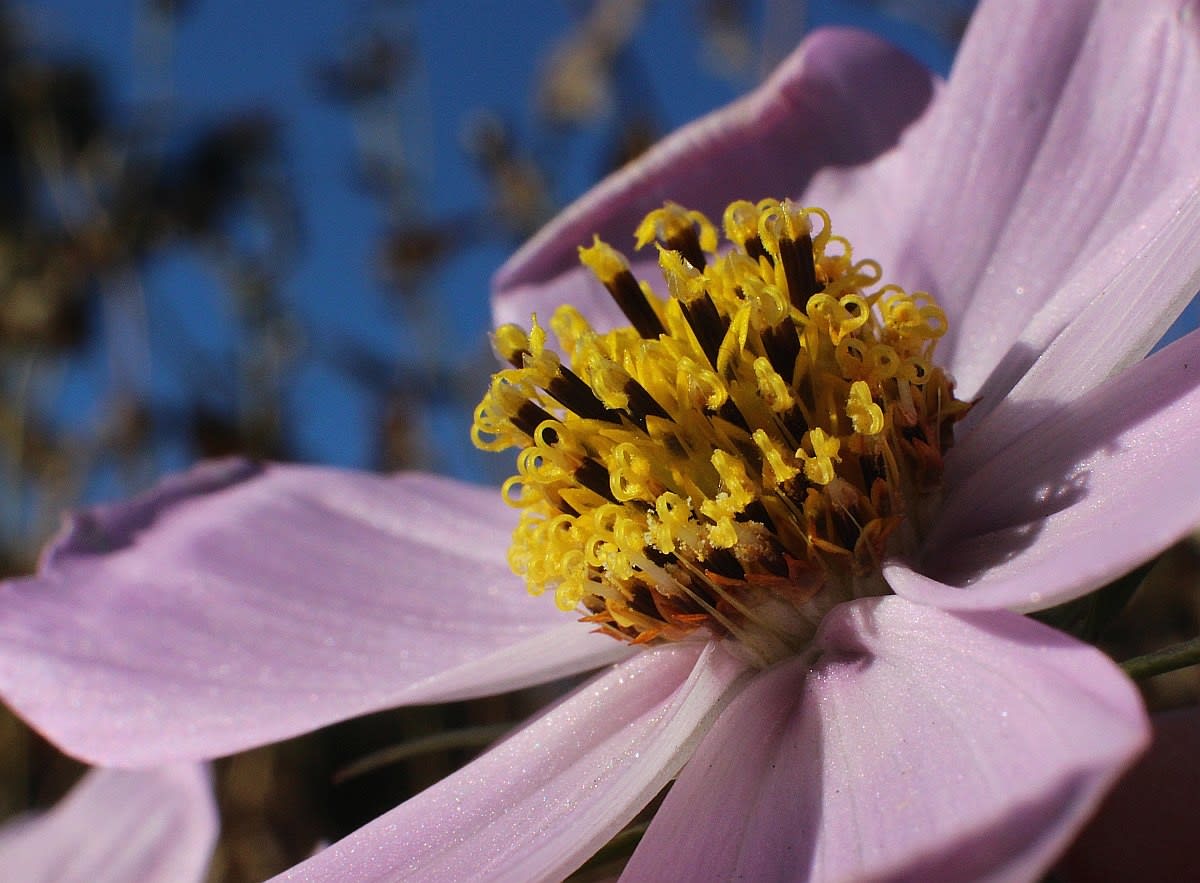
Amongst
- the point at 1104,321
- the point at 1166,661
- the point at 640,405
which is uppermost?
the point at 640,405

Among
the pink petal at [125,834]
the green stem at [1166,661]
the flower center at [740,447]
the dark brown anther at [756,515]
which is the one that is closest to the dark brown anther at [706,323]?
the flower center at [740,447]

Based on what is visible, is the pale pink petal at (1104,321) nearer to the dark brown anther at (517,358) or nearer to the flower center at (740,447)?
the flower center at (740,447)

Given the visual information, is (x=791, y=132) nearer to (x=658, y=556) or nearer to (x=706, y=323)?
(x=706, y=323)

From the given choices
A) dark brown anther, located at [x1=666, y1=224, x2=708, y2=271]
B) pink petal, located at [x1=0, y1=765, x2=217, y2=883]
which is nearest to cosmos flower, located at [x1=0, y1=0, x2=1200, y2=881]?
dark brown anther, located at [x1=666, y1=224, x2=708, y2=271]

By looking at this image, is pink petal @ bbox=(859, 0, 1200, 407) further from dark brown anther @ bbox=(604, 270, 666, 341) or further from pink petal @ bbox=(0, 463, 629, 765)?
pink petal @ bbox=(0, 463, 629, 765)

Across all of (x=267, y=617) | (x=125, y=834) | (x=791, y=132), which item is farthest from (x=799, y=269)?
(x=125, y=834)

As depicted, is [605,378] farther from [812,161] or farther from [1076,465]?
[812,161]
